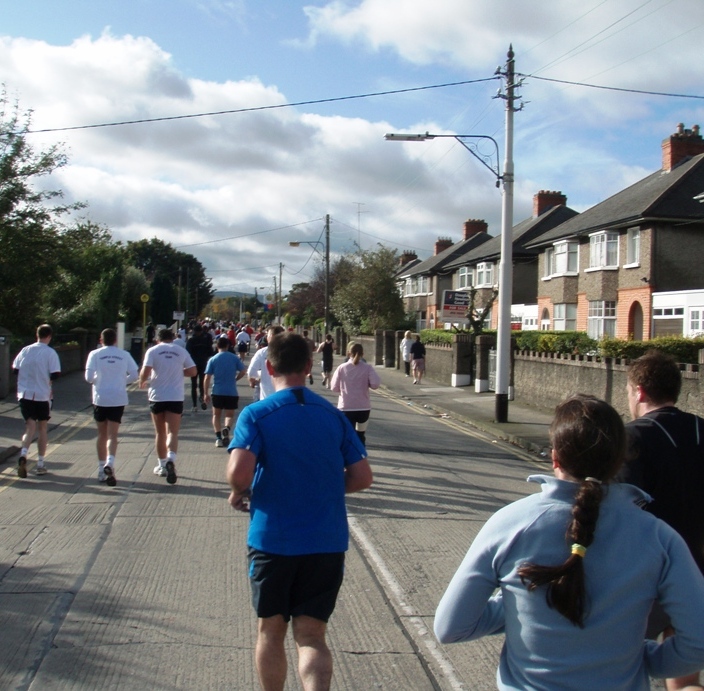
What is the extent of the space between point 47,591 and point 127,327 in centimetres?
4337

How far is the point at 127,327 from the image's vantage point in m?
47.6

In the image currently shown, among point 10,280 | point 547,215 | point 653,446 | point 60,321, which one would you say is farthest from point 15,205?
point 547,215

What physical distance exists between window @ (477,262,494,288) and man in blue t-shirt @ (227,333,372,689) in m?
44.5

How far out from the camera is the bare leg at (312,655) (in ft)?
11.1

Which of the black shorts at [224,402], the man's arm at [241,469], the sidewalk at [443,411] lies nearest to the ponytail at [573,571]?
the man's arm at [241,469]

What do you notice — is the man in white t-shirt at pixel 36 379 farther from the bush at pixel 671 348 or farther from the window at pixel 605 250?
the window at pixel 605 250

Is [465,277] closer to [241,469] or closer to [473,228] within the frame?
[473,228]

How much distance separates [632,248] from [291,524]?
31091mm

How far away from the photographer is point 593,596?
7.28ft

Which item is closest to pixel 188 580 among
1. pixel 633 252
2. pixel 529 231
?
pixel 633 252

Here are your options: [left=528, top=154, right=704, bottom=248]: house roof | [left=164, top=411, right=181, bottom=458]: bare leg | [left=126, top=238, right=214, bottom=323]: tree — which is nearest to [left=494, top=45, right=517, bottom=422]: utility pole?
[left=164, top=411, right=181, bottom=458]: bare leg

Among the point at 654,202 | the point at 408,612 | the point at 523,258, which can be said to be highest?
the point at 654,202

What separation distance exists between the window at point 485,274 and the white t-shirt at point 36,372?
39070 millimetres

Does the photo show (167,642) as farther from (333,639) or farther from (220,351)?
(220,351)
